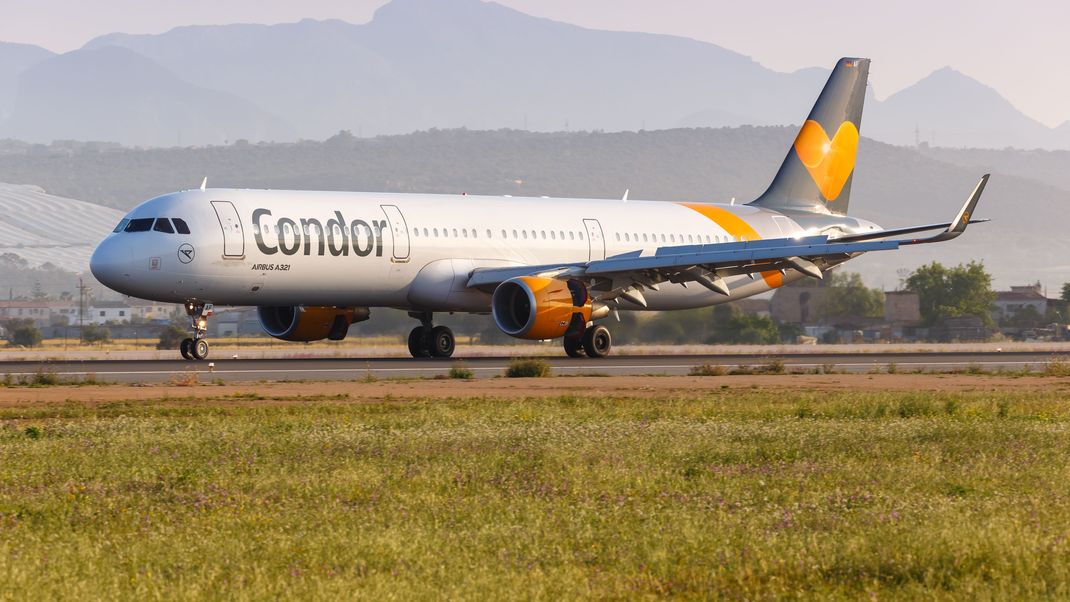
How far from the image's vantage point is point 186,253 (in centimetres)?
3447

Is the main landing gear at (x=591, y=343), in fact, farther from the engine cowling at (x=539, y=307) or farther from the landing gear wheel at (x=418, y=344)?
the landing gear wheel at (x=418, y=344)

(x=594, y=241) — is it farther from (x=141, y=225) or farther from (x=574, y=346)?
(x=141, y=225)

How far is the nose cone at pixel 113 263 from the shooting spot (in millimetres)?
34312

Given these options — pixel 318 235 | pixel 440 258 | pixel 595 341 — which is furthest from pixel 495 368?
pixel 318 235

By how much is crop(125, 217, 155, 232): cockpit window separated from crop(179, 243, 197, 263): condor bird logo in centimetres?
101

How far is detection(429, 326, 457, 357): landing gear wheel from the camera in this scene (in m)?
41.0

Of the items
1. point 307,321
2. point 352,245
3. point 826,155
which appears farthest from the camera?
point 826,155

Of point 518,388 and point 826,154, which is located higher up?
point 826,154

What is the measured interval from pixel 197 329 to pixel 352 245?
4240 millimetres

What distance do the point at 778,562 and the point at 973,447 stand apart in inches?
307

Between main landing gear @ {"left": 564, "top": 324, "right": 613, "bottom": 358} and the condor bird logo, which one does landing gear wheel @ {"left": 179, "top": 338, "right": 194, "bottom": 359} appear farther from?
main landing gear @ {"left": 564, "top": 324, "right": 613, "bottom": 358}

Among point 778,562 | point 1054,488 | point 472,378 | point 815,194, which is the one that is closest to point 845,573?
point 778,562

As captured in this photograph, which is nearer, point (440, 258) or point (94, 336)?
point (440, 258)

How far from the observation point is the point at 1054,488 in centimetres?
1337
